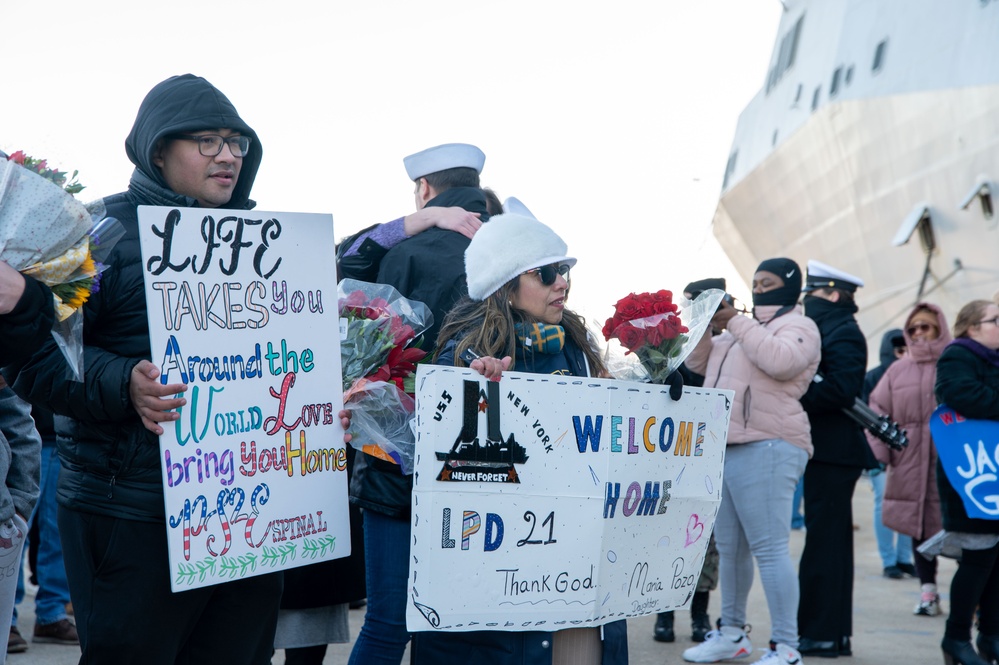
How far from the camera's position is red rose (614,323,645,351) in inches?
136

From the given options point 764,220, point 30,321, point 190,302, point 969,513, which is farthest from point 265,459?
point 764,220

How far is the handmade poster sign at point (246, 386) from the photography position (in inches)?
111

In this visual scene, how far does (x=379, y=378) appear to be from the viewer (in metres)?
3.52

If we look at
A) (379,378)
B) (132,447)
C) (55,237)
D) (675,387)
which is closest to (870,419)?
(675,387)

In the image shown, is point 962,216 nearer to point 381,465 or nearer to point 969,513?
point 969,513

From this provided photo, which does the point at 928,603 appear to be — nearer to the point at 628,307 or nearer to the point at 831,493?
the point at 831,493

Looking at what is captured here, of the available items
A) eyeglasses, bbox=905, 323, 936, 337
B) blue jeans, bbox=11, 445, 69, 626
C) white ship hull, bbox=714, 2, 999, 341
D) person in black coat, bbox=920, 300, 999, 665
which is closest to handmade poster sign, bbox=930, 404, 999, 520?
person in black coat, bbox=920, 300, 999, 665

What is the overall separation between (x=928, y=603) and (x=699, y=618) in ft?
6.61

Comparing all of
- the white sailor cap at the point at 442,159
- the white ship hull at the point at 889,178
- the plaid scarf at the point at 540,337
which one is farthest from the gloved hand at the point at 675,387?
the white ship hull at the point at 889,178

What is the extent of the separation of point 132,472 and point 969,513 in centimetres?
422

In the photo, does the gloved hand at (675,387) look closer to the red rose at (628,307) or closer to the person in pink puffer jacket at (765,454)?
the red rose at (628,307)

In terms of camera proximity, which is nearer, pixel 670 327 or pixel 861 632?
pixel 670 327

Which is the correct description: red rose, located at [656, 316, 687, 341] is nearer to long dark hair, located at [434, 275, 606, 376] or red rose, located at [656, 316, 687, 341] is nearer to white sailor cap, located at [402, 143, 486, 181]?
long dark hair, located at [434, 275, 606, 376]

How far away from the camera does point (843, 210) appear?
19.2 metres
